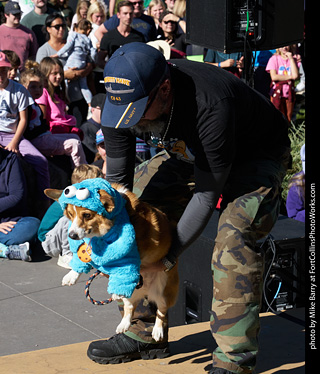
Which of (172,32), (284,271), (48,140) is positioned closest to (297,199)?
(284,271)

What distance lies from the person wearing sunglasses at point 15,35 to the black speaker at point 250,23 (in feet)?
13.3

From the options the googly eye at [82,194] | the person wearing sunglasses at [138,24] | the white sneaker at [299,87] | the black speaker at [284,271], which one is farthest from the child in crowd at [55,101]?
the googly eye at [82,194]

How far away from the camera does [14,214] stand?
674 cm

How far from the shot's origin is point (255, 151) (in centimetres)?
375

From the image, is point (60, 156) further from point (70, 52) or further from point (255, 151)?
point (255, 151)

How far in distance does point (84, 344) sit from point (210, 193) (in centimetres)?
145

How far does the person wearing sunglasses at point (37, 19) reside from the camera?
1062 cm

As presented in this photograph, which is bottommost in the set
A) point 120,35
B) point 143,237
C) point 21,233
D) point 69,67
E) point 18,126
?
point 21,233

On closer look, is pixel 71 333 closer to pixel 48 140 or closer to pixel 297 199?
pixel 297 199

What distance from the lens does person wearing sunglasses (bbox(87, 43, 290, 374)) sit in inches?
129

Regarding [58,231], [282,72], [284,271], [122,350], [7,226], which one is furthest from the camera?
[282,72]

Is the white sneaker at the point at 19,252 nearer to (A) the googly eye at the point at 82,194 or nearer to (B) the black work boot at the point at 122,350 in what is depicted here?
(B) the black work boot at the point at 122,350

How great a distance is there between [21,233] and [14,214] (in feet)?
1.08

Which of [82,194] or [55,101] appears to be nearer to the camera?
[82,194]
